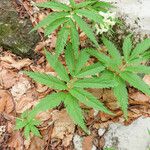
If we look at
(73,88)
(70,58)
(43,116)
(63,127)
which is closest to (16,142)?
(43,116)

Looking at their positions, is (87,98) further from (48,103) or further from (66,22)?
(66,22)

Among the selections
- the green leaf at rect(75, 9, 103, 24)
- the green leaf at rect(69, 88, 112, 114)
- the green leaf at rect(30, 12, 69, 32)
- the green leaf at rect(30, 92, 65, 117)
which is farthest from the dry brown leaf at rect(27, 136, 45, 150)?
the green leaf at rect(75, 9, 103, 24)

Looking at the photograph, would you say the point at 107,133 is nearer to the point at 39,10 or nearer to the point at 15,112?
the point at 15,112

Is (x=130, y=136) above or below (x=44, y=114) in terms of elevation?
below

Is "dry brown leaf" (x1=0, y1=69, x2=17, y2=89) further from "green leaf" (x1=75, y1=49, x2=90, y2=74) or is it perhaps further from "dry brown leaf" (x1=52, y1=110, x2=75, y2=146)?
"green leaf" (x1=75, y1=49, x2=90, y2=74)

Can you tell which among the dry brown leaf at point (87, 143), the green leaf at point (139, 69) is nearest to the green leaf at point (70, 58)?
the green leaf at point (139, 69)

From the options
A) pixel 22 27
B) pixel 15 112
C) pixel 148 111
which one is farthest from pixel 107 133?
pixel 22 27

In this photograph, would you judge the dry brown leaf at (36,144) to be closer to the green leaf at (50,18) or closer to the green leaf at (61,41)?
the green leaf at (61,41)
